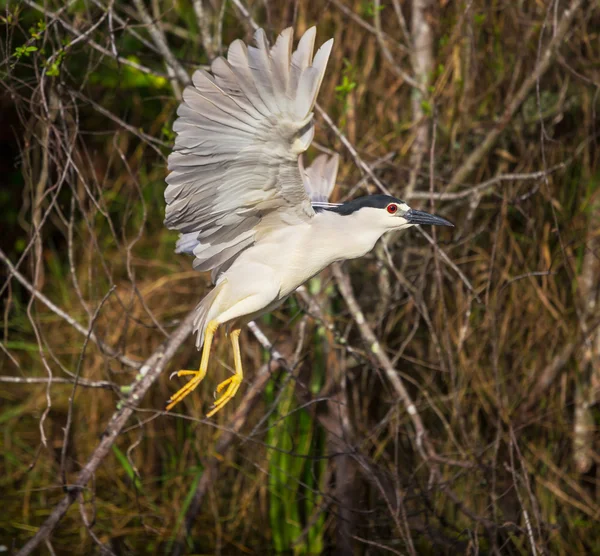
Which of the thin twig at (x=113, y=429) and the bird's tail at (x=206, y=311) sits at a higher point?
the bird's tail at (x=206, y=311)

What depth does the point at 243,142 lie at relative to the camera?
2229mm

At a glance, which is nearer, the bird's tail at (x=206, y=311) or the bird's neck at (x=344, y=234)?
the bird's neck at (x=344, y=234)

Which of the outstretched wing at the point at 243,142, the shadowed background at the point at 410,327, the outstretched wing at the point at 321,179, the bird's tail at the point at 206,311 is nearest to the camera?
the outstretched wing at the point at 243,142

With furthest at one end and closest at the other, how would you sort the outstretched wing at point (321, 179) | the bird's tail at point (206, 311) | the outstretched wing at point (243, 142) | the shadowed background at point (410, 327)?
the shadowed background at point (410, 327)
the outstretched wing at point (321, 179)
the bird's tail at point (206, 311)
the outstretched wing at point (243, 142)

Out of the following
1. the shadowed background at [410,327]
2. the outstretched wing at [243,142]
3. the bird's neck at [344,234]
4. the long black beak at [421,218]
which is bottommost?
the shadowed background at [410,327]

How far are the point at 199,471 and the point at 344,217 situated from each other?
5.69 feet

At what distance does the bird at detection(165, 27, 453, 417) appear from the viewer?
205 cm

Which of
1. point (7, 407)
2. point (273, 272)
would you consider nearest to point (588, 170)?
point (273, 272)

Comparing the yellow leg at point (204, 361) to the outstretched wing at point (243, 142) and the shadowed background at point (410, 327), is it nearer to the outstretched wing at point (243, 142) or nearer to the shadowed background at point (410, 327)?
the outstretched wing at point (243, 142)

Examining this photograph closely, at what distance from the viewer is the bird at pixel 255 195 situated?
2047mm

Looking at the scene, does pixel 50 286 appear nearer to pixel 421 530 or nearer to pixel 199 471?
pixel 199 471

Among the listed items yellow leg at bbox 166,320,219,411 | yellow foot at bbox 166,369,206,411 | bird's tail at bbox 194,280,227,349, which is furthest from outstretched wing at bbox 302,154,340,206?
yellow foot at bbox 166,369,206,411

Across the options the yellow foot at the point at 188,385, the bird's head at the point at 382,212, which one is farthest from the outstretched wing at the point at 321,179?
the yellow foot at the point at 188,385

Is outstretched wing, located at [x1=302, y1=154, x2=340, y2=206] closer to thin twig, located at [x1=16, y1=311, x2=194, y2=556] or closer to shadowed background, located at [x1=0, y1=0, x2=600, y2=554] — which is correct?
shadowed background, located at [x1=0, y1=0, x2=600, y2=554]
